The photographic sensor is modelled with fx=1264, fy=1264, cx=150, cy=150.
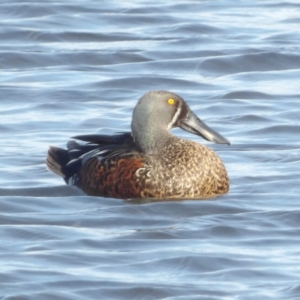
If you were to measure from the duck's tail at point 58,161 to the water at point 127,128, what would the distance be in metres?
0.10

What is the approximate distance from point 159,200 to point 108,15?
859 cm

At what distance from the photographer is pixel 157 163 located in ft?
30.9

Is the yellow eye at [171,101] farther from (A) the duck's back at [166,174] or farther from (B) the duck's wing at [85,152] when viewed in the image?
(B) the duck's wing at [85,152]

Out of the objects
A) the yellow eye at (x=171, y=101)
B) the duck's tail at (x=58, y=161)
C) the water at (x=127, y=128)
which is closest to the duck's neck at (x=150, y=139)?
the yellow eye at (x=171, y=101)

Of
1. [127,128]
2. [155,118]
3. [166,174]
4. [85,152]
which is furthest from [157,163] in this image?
[127,128]

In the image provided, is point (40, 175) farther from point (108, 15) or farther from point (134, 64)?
point (108, 15)

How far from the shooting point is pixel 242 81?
46.3 feet

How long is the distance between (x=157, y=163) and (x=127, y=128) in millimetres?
2556

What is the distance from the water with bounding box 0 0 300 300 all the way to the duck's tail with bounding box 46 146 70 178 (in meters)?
0.10

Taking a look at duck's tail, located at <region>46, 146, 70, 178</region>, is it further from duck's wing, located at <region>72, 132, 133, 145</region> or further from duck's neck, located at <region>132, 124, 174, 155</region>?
duck's neck, located at <region>132, 124, 174, 155</region>

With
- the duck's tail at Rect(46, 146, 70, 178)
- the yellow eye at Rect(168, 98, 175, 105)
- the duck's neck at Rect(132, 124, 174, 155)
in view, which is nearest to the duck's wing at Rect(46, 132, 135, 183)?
the duck's tail at Rect(46, 146, 70, 178)

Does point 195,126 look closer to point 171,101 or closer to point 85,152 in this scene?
point 171,101

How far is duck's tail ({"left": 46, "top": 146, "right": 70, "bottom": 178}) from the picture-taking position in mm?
10062

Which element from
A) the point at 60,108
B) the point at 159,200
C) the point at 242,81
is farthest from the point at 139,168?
the point at 242,81
